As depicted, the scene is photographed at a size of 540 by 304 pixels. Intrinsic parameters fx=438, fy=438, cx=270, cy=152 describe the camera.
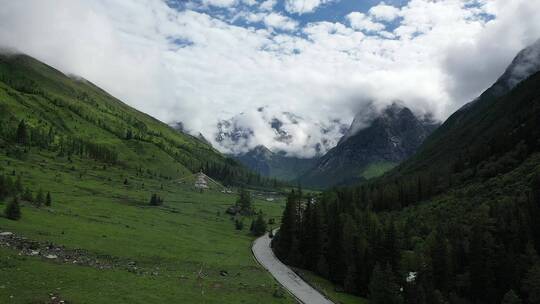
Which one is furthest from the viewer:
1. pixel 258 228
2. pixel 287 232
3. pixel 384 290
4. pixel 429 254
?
pixel 258 228

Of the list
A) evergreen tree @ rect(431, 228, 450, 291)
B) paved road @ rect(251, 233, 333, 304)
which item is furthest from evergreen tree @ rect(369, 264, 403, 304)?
evergreen tree @ rect(431, 228, 450, 291)

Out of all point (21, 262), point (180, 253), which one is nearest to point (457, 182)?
point (180, 253)

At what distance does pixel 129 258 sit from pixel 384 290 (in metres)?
47.9

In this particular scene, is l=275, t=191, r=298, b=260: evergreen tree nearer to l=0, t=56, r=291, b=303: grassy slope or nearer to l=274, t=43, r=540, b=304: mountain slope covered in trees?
l=274, t=43, r=540, b=304: mountain slope covered in trees

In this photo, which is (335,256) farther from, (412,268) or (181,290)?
(181,290)

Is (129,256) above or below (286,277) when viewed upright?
above

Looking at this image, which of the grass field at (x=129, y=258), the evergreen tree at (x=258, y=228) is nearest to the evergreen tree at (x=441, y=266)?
the grass field at (x=129, y=258)

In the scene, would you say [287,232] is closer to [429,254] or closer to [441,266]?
[429,254]

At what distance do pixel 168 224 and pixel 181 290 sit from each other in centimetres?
8259

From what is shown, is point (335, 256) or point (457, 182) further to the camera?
point (457, 182)

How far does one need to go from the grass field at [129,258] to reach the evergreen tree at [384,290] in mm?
16821

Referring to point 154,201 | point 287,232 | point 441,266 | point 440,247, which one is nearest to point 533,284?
point 441,266

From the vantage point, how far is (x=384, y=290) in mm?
80000

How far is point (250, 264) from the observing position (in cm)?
Result: 10669
